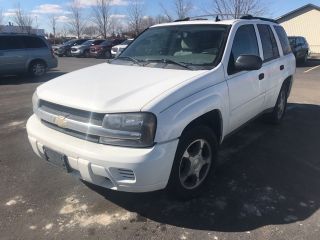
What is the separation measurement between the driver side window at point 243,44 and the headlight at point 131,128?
1517 mm

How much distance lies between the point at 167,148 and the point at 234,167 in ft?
5.98

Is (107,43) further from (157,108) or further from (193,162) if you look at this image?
(157,108)

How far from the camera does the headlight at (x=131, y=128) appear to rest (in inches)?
120

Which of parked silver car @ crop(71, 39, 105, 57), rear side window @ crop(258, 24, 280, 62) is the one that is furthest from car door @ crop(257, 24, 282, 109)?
parked silver car @ crop(71, 39, 105, 57)

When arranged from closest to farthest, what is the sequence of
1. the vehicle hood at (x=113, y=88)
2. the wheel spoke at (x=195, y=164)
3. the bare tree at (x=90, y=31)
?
the vehicle hood at (x=113, y=88) → the wheel spoke at (x=195, y=164) → the bare tree at (x=90, y=31)

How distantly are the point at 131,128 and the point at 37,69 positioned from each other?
12.8m

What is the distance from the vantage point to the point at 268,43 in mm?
5527

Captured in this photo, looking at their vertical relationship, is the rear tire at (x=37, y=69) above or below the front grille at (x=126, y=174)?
below

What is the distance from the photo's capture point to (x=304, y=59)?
2228cm

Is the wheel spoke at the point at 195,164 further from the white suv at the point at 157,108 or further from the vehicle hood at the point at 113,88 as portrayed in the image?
the vehicle hood at the point at 113,88

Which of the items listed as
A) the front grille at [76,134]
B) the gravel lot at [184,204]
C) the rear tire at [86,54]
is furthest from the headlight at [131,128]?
the rear tire at [86,54]

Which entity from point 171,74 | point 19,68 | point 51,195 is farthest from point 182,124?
point 19,68

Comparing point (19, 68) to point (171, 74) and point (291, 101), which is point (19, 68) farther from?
point (171, 74)

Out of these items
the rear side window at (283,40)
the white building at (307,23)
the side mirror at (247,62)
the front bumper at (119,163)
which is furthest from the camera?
the white building at (307,23)
